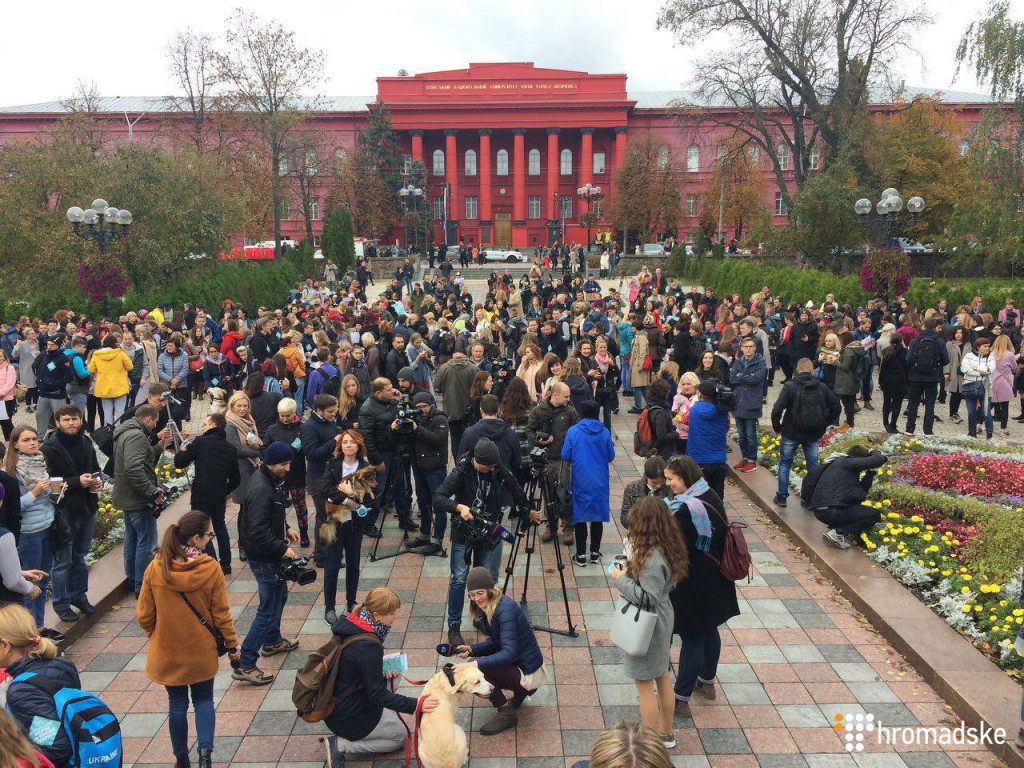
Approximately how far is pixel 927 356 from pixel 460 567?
381 inches

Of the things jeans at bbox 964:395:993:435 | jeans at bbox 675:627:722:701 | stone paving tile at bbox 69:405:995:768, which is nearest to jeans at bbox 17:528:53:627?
stone paving tile at bbox 69:405:995:768

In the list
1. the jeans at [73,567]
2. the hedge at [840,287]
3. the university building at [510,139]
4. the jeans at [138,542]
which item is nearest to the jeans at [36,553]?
the jeans at [73,567]

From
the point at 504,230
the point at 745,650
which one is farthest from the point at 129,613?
the point at 504,230

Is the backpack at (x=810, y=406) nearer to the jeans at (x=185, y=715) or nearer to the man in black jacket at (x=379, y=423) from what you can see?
the man in black jacket at (x=379, y=423)

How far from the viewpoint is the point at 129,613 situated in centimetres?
741

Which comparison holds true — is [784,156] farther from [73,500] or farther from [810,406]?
[73,500]

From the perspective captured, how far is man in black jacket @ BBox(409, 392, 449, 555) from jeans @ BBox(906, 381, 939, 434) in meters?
8.68

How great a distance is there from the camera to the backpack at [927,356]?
1277 cm

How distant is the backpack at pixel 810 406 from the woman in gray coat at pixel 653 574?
195 inches

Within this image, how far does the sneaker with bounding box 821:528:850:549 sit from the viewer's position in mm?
8414

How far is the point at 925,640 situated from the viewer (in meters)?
6.48

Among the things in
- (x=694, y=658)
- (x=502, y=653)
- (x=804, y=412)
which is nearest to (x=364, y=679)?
(x=502, y=653)

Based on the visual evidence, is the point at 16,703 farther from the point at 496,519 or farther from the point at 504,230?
the point at 504,230

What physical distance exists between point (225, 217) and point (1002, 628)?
2957cm
